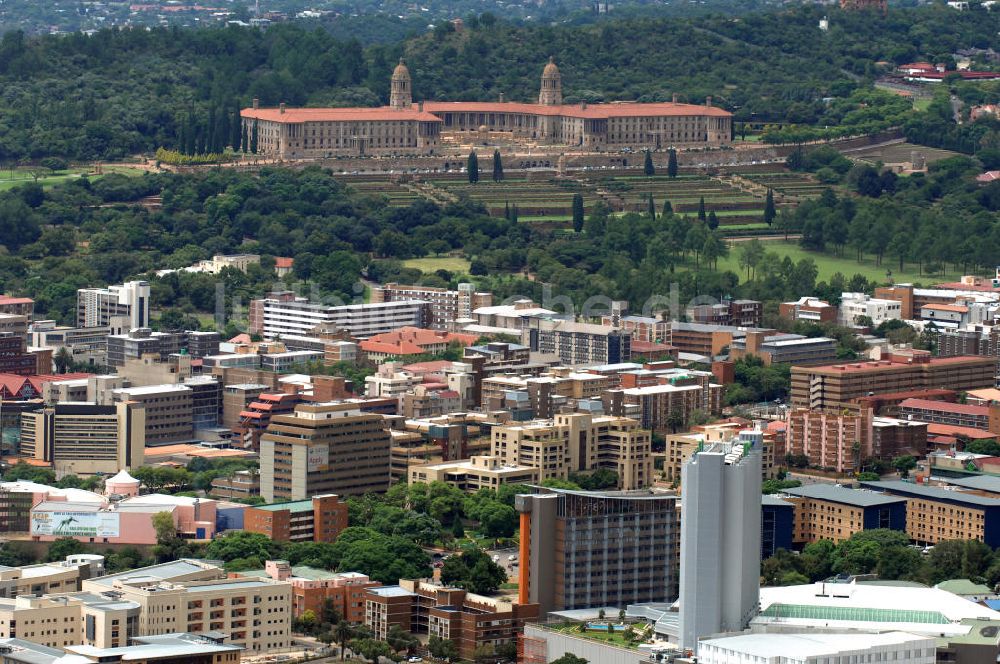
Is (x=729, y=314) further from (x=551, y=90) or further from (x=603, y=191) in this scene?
(x=551, y=90)

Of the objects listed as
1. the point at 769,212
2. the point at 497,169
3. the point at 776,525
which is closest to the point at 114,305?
the point at 497,169

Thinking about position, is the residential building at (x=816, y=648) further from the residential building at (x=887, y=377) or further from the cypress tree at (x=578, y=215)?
the cypress tree at (x=578, y=215)

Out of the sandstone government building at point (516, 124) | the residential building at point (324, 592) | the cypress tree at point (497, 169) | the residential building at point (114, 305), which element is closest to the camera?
the residential building at point (324, 592)

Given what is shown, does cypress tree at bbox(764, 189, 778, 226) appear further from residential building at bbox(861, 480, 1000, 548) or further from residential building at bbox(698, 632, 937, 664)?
residential building at bbox(698, 632, 937, 664)

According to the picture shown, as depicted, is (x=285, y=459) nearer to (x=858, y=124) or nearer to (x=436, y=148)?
(x=436, y=148)

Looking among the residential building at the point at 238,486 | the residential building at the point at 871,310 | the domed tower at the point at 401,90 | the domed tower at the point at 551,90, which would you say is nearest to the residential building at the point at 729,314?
the residential building at the point at 871,310

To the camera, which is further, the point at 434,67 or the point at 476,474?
the point at 434,67
